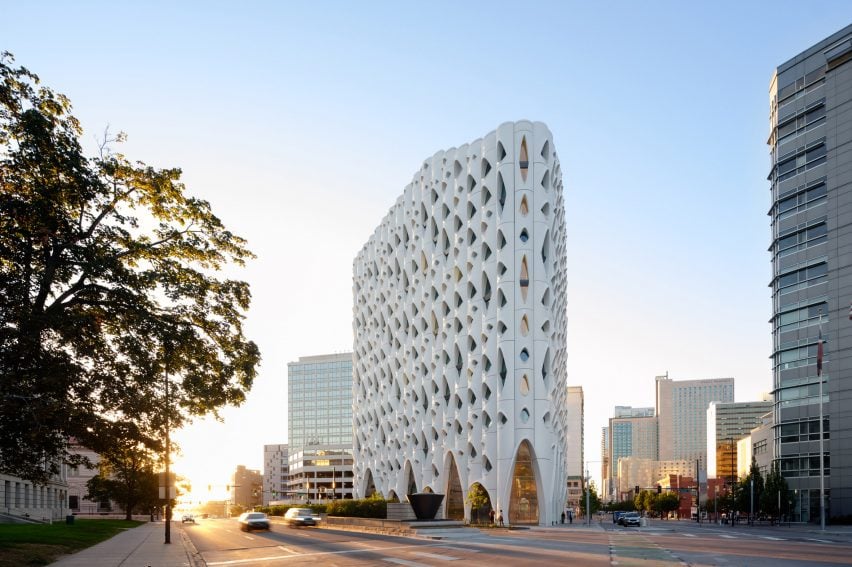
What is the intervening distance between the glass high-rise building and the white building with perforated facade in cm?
2451

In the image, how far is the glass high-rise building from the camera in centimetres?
7862

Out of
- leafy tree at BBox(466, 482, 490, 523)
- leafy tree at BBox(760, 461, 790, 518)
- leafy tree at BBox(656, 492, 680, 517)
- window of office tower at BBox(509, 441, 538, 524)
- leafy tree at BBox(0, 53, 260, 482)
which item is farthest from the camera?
leafy tree at BBox(656, 492, 680, 517)

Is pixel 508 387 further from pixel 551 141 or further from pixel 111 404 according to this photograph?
pixel 111 404

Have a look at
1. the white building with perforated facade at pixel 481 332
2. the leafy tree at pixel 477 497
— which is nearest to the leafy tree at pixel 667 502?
the white building with perforated facade at pixel 481 332

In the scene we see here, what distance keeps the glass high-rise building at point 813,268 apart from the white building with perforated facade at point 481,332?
24.5 meters

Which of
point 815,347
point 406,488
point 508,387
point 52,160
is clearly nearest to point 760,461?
point 815,347

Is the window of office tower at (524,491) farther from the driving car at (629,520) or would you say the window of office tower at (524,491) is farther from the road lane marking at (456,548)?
the road lane marking at (456,548)

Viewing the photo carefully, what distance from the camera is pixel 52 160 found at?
72.4ft

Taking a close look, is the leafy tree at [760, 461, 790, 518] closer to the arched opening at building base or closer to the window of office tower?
the window of office tower

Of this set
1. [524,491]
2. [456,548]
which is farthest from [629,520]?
[456,548]

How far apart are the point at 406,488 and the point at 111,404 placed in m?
74.7

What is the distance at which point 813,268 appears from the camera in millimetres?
83375

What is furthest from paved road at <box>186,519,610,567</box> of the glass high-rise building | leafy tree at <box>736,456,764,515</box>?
leafy tree at <box>736,456,764,515</box>

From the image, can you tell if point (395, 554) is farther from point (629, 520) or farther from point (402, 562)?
point (629, 520)
